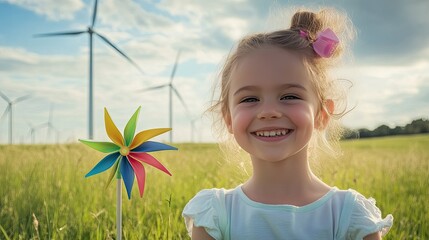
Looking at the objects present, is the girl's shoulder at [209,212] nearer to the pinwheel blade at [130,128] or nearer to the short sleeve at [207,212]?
the short sleeve at [207,212]

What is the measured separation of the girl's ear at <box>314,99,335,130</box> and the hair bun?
47cm

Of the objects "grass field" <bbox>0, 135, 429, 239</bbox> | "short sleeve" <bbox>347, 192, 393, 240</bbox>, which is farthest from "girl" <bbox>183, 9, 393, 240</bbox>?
"grass field" <bbox>0, 135, 429, 239</bbox>

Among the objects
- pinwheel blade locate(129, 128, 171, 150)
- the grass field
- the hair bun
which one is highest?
the hair bun

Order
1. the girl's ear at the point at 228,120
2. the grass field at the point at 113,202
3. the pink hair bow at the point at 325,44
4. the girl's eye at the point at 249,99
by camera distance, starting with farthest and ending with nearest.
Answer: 1. the grass field at the point at 113,202
2. the girl's ear at the point at 228,120
3. the pink hair bow at the point at 325,44
4. the girl's eye at the point at 249,99

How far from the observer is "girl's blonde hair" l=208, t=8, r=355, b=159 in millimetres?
2803

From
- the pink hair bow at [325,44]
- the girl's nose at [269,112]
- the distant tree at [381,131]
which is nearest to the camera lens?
the girl's nose at [269,112]

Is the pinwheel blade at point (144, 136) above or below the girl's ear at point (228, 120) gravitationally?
below

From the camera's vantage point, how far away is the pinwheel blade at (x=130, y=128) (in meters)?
2.25

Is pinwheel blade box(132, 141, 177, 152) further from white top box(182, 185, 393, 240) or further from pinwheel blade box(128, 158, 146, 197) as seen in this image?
white top box(182, 185, 393, 240)

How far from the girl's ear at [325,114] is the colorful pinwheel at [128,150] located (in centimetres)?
107

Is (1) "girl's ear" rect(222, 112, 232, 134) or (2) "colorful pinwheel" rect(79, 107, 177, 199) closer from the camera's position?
(2) "colorful pinwheel" rect(79, 107, 177, 199)

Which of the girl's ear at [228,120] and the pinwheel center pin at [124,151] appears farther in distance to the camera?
the girl's ear at [228,120]

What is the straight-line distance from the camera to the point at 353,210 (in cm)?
266

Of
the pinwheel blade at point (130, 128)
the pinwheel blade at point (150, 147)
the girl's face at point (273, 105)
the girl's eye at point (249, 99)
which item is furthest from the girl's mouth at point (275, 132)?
the pinwheel blade at point (130, 128)
